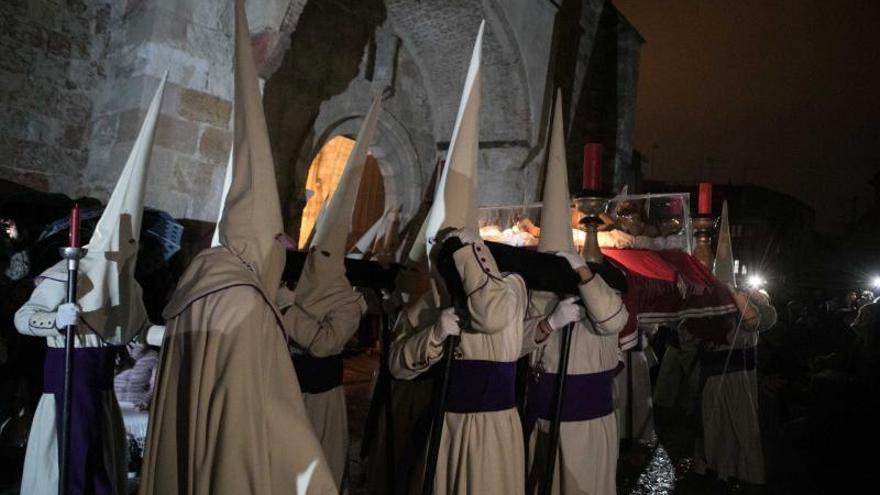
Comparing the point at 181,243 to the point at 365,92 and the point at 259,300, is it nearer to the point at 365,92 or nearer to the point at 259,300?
the point at 259,300

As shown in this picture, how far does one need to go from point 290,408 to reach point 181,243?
111 inches

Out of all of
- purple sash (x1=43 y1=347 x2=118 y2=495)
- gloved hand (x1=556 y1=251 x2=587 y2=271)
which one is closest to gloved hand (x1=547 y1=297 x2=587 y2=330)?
gloved hand (x1=556 y1=251 x2=587 y2=271)

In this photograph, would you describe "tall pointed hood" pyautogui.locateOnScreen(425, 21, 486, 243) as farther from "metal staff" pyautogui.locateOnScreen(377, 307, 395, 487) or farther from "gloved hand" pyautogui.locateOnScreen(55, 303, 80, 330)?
"gloved hand" pyautogui.locateOnScreen(55, 303, 80, 330)

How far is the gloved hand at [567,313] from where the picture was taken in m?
2.98

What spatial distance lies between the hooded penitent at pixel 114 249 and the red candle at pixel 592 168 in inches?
106

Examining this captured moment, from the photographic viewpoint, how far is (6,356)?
394 cm

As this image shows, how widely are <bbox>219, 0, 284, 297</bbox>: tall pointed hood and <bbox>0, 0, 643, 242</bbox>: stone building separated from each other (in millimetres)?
2384

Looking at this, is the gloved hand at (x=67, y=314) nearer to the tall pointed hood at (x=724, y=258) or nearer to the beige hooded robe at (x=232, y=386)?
the beige hooded robe at (x=232, y=386)

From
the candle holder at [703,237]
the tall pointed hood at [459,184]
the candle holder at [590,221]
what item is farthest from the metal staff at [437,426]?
the candle holder at [703,237]

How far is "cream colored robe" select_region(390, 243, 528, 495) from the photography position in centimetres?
243

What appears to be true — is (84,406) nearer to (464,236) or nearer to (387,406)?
(387,406)

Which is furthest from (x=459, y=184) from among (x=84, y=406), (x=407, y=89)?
(x=407, y=89)

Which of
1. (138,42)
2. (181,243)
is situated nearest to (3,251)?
(181,243)

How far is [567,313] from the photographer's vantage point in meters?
2.99
